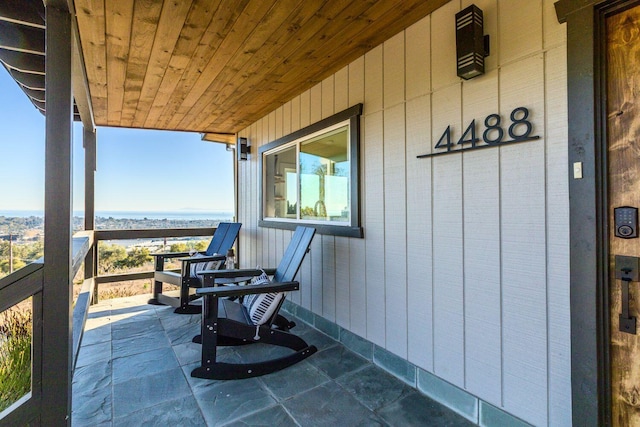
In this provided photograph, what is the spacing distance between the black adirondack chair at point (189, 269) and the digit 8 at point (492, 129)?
129 inches

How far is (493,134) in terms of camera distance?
1.83 metres

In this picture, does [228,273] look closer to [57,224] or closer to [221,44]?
[57,224]

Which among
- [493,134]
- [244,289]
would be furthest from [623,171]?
[244,289]

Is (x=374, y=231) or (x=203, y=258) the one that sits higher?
(x=374, y=231)

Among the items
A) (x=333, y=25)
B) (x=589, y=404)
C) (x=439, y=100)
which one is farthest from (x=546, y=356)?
(x=333, y=25)

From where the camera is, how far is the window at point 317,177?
289cm

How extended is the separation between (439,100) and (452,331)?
5.08 ft

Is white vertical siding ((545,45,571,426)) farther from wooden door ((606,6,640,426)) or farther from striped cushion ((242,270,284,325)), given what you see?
striped cushion ((242,270,284,325))

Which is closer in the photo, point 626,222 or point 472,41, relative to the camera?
point 626,222

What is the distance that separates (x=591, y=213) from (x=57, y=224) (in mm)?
2784

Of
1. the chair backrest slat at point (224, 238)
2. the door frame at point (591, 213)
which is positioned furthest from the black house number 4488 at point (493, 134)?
the chair backrest slat at point (224, 238)

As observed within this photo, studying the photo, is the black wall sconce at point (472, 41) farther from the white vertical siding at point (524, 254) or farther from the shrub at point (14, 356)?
the shrub at point (14, 356)

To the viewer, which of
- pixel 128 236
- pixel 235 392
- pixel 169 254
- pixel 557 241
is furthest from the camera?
pixel 128 236

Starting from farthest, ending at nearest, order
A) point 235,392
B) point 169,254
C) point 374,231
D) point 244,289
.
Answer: point 169,254 → point 374,231 → point 244,289 → point 235,392
